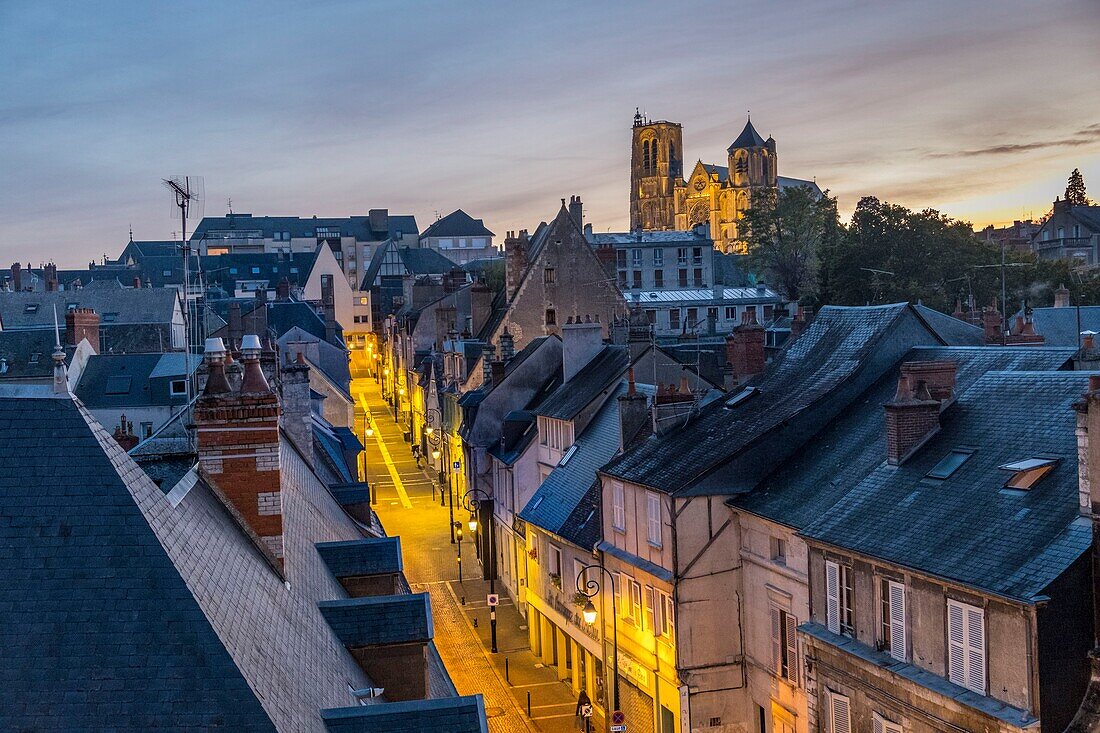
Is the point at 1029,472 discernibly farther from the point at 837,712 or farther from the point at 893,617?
the point at 837,712

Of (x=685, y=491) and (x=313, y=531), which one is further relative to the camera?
(x=685, y=491)

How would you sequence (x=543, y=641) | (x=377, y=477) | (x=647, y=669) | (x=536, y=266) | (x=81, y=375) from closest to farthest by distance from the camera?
1. (x=647, y=669)
2. (x=543, y=641)
3. (x=81, y=375)
4. (x=536, y=266)
5. (x=377, y=477)

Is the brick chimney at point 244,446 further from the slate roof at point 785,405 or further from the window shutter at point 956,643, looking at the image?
the slate roof at point 785,405

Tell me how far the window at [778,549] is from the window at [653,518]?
344 centimetres

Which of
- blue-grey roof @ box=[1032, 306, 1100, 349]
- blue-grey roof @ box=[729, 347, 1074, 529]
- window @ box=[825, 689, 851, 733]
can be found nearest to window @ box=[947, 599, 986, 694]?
window @ box=[825, 689, 851, 733]

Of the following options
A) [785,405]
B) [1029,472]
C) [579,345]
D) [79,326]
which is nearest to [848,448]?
[785,405]

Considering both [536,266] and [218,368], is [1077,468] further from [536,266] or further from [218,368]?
[536,266]

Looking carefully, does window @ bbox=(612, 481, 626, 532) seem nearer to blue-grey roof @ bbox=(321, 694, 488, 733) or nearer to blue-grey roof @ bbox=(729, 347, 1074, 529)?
blue-grey roof @ bbox=(729, 347, 1074, 529)

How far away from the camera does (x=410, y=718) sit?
12.3m

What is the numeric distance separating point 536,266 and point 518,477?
2027cm

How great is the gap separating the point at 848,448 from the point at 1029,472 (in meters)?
6.30

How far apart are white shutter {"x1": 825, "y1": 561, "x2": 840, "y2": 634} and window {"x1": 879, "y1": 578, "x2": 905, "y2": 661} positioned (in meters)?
1.57

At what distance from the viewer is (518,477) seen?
4531 centimetres

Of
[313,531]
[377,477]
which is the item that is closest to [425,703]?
[313,531]
